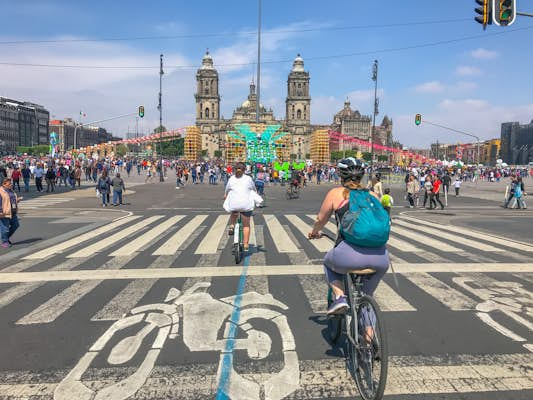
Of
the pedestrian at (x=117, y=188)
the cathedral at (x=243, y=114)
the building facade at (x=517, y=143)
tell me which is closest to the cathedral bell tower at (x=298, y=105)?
Answer: the cathedral at (x=243, y=114)

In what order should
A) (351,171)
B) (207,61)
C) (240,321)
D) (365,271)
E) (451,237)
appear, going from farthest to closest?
1. (207,61)
2. (451,237)
3. (240,321)
4. (351,171)
5. (365,271)

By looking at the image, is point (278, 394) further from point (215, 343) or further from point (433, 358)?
point (433, 358)

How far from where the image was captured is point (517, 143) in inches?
5182

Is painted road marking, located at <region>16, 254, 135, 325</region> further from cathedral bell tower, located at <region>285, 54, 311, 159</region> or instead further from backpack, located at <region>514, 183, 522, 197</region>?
A: cathedral bell tower, located at <region>285, 54, 311, 159</region>

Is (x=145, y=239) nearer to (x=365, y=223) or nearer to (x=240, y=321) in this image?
(x=240, y=321)

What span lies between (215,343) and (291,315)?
1101 millimetres

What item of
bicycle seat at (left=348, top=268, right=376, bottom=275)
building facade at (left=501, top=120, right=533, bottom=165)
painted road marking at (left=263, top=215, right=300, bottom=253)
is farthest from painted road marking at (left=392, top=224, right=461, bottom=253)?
building facade at (left=501, top=120, right=533, bottom=165)

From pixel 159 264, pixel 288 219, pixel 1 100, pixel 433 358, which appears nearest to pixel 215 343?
pixel 433 358

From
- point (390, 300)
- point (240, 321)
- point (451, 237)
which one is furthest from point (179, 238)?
point (451, 237)

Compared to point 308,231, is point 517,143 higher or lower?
higher

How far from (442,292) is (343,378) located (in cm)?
295

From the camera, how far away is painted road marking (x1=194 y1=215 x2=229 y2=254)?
846cm

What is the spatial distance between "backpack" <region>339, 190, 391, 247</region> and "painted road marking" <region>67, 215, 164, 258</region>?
6.43m

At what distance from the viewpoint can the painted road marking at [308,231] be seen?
870cm
